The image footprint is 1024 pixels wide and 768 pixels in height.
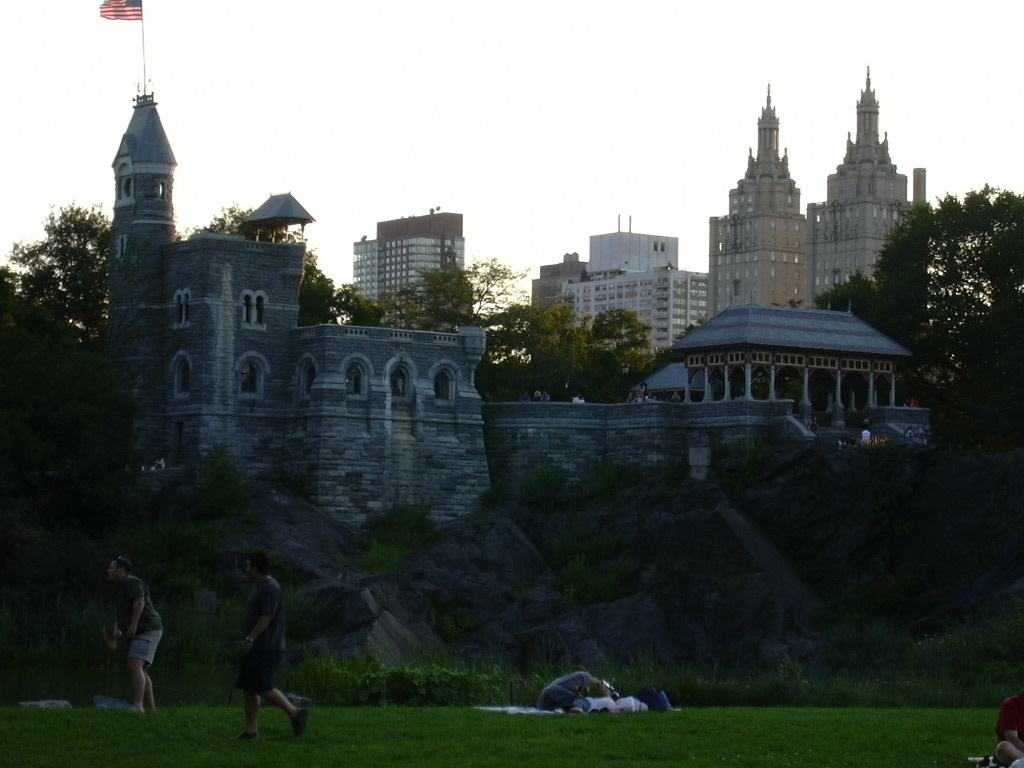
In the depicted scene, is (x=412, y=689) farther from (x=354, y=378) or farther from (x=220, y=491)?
(x=354, y=378)

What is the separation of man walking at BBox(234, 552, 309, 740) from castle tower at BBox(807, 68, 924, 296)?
157 meters

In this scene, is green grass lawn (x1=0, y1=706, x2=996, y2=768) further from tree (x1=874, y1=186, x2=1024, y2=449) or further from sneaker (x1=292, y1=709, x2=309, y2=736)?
tree (x1=874, y1=186, x2=1024, y2=449)

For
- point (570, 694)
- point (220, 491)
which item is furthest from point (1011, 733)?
point (220, 491)

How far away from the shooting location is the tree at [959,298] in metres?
68.3

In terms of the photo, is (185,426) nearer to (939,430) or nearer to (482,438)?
(482,438)

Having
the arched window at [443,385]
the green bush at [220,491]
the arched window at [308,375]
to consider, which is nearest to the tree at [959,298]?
the arched window at [443,385]

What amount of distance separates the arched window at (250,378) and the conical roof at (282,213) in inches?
226

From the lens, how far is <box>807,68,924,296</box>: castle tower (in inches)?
6973

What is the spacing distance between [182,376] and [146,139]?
24.7 ft

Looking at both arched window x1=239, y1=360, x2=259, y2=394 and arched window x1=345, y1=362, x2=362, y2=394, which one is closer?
arched window x1=239, y1=360, x2=259, y2=394

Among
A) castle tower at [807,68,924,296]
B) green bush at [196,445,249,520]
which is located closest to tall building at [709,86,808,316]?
castle tower at [807,68,924,296]

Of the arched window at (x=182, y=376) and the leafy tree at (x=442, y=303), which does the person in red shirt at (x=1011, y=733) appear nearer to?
the arched window at (x=182, y=376)

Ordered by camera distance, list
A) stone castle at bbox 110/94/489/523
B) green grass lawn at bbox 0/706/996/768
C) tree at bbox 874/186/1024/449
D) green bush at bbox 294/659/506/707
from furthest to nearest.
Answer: tree at bbox 874/186/1024/449 → stone castle at bbox 110/94/489/523 → green bush at bbox 294/659/506/707 → green grass lawn at bbox 0/706/996/768

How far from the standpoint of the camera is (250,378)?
61.2 m
